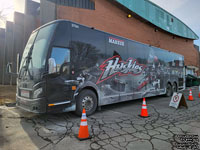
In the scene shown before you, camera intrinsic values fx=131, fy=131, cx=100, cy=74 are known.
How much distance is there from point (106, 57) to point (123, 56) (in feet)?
3.65

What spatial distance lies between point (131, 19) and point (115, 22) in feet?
11.4

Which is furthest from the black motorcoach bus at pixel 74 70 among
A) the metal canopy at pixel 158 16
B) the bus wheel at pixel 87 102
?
the metal canopy at pixel 158 16

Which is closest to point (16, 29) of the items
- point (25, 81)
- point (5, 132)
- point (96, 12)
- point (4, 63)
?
point (4, 63)

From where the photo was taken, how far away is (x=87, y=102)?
16.0ft

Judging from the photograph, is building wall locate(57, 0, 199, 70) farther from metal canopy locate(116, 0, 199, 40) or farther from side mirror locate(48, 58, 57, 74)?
side mirror locate(48, 58, 57, 74)

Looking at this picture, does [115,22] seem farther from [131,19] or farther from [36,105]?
[36,105]

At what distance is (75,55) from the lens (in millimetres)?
4551

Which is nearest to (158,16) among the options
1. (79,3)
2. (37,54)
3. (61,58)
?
(79,3)

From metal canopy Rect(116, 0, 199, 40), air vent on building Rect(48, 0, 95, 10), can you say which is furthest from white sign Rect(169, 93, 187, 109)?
metal canopy Rect(116, 0, 199, 40)

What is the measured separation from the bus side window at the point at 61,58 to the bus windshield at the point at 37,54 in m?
0.27

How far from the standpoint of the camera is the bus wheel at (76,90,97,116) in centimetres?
458

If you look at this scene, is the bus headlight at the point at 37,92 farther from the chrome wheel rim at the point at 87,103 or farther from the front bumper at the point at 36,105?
the chrome wheel rim at the point at 87,103

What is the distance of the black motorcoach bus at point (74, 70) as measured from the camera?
395 cm

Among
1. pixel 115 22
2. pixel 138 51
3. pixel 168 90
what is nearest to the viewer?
pixel 138 51
